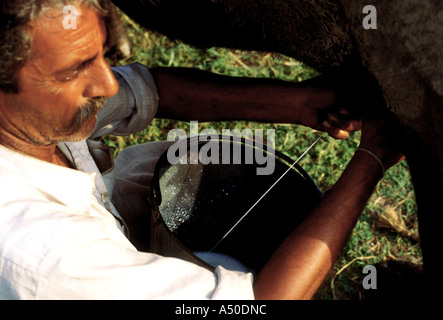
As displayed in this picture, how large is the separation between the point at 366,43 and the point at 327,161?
7.36ft

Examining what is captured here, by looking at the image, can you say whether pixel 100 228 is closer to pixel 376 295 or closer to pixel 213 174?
pixel 213 174

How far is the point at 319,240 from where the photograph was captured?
1.48 meters

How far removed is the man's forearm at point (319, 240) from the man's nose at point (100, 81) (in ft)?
2.58

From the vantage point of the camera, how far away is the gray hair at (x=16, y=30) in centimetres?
110

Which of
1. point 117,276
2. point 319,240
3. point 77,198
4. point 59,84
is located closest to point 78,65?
point 59,84

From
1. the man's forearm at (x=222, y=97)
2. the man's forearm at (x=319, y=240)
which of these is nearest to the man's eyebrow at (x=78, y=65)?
the man's forearm at (x=222, y=97)

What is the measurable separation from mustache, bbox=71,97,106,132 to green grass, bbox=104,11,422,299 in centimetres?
125

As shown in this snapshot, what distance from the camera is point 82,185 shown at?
1526 mm

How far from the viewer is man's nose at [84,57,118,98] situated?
1339 mm
